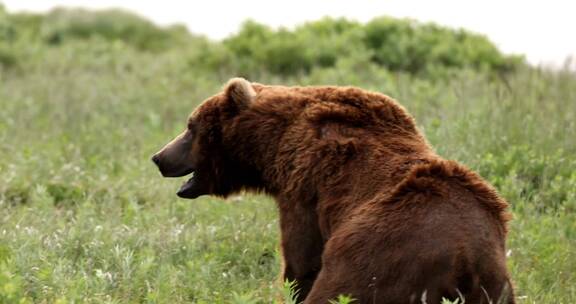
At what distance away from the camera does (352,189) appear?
509cm

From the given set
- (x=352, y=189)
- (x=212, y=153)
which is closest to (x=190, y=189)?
(x=212, y=153)

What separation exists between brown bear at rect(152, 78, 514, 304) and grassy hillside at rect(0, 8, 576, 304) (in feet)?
1.63

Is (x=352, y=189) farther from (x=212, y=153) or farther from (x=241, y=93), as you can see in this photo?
(x=212, y=153)

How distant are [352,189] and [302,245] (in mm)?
399

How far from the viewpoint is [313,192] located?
5242mm

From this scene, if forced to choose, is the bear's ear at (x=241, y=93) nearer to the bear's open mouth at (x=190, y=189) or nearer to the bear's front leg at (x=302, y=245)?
the bear's open mouth at (x=190, y=189)

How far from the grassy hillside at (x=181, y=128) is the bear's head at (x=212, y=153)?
458 millimetres

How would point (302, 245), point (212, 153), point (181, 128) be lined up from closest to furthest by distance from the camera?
point (302, 245)
point (212, 153)
point (181, 128)

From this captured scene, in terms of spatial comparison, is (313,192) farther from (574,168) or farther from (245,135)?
(574,168)

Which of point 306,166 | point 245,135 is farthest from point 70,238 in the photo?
point 306,166

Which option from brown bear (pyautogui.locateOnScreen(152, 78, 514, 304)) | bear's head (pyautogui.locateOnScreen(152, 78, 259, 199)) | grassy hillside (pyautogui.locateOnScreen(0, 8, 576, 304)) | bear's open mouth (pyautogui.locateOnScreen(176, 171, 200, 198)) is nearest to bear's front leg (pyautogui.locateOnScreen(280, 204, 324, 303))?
brown bear (pyautogui.locateOnScreen(152, 78, 514, 304))

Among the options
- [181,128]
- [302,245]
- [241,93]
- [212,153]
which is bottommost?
[181,128]

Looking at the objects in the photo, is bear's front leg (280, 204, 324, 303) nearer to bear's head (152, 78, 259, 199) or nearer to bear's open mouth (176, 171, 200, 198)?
bear's head (152, 78, 259, 199)

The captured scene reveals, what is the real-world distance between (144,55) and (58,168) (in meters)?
6.54
